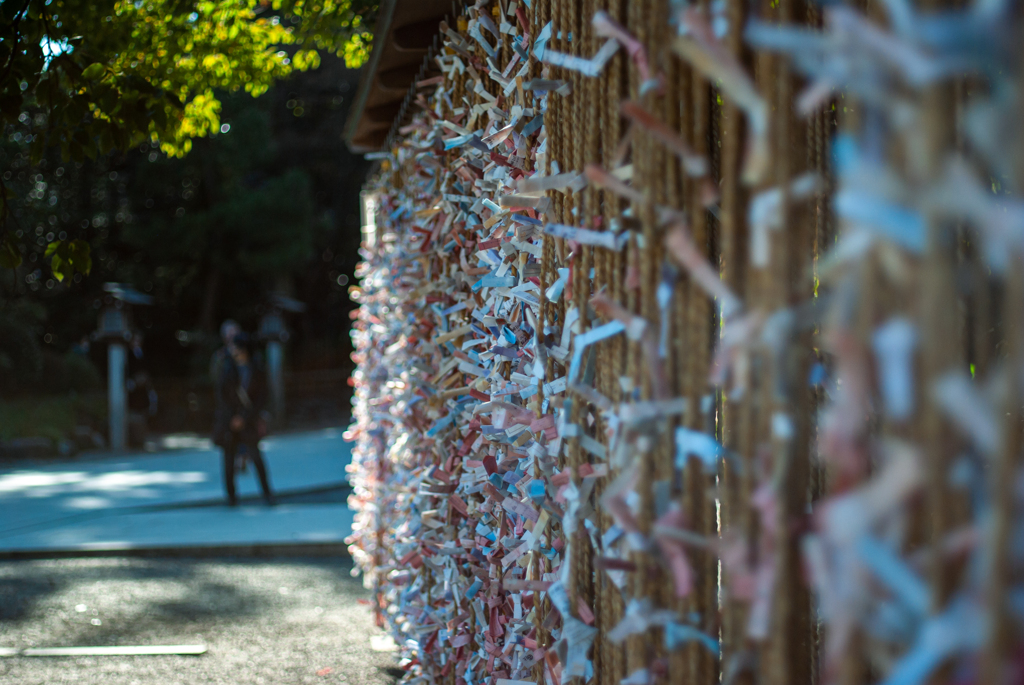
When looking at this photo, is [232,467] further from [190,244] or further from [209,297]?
[209,297]

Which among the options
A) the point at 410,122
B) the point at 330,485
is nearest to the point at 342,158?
the point at 330,485

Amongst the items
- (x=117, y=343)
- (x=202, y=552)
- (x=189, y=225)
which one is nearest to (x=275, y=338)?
(x=189, y=225)

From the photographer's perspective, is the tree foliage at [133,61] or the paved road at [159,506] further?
the paved road at [159,506]

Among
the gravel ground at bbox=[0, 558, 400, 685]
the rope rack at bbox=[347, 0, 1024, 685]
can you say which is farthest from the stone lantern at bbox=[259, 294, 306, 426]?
the rope rack at bbox=[347, 0, 1024, 685]

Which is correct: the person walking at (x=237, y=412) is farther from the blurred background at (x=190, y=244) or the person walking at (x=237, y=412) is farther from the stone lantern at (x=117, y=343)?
the blurred background at (x=190, y=244)

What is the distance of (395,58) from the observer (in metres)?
3.88

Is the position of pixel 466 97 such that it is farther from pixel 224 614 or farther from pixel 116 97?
pixel 224 614

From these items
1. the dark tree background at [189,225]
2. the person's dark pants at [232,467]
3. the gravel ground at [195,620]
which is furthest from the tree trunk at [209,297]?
the gravel ground at [195,620]

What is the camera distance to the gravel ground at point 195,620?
4273mm

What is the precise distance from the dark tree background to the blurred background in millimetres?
39

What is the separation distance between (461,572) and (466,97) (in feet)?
5.09

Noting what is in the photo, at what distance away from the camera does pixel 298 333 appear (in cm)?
2725

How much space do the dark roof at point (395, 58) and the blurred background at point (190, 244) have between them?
14.8 metres

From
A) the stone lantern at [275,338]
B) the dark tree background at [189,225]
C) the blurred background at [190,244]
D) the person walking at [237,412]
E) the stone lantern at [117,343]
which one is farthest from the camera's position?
the dark tree background at [189,225]
